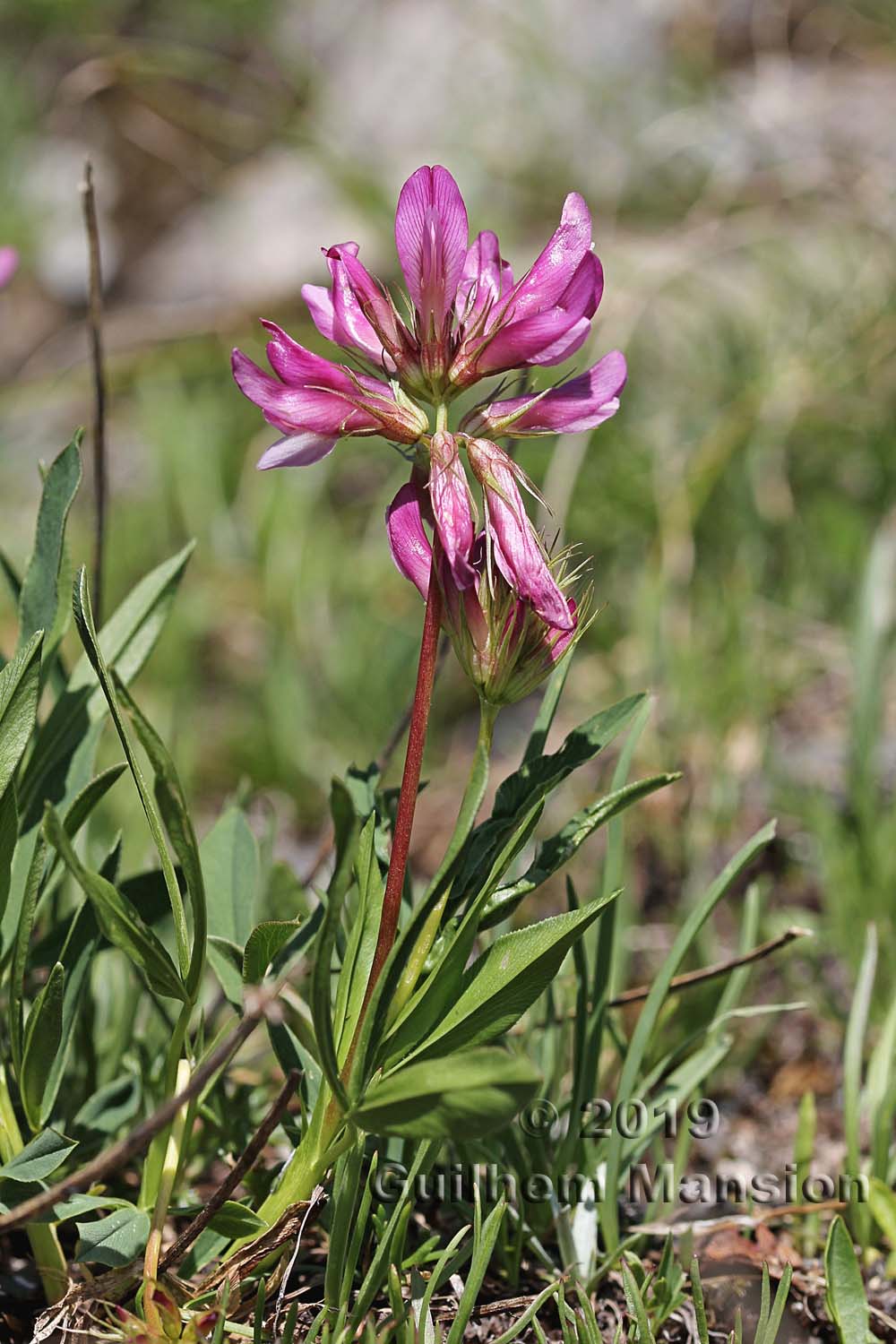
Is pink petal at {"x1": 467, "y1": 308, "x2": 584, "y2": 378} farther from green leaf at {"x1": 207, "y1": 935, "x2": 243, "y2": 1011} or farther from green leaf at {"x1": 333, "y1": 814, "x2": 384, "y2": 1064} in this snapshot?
green leaf at {"x1": 207, "y1": 935, "x2": 243, "y2": 1011}

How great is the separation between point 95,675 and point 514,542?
1.51 ft

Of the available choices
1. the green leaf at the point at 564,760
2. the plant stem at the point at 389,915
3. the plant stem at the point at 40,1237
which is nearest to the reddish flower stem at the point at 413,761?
the plant stem at the point at 389,915

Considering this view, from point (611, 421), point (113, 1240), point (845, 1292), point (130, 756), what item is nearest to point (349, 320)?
point (130, 756)

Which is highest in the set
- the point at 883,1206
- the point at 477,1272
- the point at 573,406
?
the point at 573,406

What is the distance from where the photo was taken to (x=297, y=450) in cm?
88

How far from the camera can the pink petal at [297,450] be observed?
88 cm

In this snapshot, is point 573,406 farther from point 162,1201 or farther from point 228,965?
point 162,1201

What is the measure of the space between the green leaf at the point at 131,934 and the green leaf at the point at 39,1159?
0.43ft

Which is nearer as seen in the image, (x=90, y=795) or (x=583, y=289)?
(x=583, y=289)

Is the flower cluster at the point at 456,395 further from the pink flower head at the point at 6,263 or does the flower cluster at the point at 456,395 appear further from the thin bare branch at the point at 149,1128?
the pink flower head at the point at 6,263

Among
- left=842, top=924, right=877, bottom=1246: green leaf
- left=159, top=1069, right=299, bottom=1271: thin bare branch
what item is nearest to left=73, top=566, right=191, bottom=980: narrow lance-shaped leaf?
left=159, top=1069, right=299, bottom=1271: thin bare branch

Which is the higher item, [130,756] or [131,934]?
[130,756]

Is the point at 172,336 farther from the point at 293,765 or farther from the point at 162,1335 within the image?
the point at 162,1335

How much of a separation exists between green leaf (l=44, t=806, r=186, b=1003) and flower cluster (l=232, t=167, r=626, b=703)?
1.00 feet
